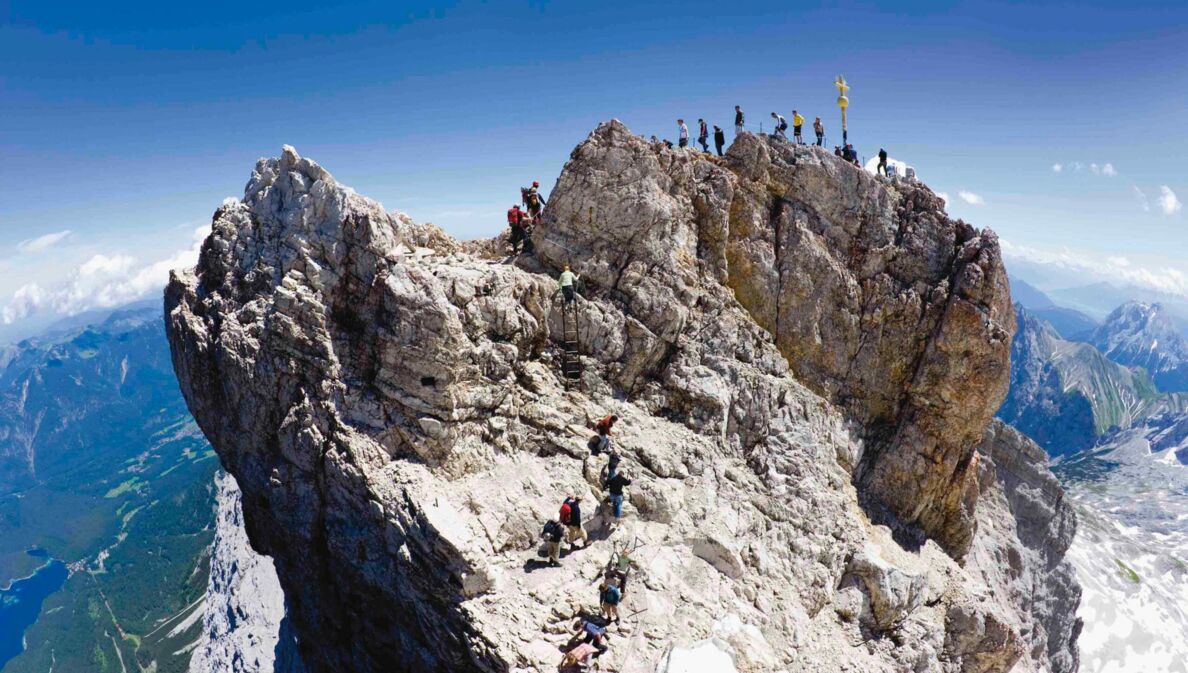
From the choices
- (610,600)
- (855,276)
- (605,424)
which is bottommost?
(610,600)

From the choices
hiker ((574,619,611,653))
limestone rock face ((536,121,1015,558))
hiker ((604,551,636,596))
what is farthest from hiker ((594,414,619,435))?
limestone rock face ((536,121,1015,558))

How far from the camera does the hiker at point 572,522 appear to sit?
80.4 ft

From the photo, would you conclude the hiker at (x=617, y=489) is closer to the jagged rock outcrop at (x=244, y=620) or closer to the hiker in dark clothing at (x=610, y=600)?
the hiker in dark clothing at (x=610, y=600)

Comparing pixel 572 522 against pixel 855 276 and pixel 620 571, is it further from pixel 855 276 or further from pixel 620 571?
pixel 855 276

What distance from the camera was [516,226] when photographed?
117ft

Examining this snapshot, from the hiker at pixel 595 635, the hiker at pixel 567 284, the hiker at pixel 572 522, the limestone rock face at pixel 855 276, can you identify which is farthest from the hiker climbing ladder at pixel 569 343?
the hiker at pixel 595 635

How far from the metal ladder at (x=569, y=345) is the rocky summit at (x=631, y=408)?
0.79 feet

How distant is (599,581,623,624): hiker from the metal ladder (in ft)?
39.4

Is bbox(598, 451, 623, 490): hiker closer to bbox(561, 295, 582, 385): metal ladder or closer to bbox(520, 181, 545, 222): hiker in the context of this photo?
bbox(561, 295, 582, 385): metal ladder

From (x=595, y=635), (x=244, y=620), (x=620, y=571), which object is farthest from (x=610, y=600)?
(x=244, y=620)

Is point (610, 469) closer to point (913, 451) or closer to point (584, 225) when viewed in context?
point (584, 225)

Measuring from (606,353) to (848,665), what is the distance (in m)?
20.7

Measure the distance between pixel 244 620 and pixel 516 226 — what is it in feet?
248

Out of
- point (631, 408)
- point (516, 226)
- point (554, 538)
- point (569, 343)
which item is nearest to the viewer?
point (554, 538)
